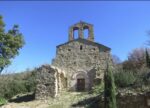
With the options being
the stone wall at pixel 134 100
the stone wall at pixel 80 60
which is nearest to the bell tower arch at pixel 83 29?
the stone wall at pixel 80 60

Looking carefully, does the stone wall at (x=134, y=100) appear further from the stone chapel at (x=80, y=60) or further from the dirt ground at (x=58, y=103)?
the stone chapel at (x=80, y=60)

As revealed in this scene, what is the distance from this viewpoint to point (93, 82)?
24.2 meters

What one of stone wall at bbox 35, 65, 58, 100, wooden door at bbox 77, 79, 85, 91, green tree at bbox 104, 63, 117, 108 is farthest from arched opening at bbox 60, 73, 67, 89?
green tree at bbox 104, 63, 117, 108

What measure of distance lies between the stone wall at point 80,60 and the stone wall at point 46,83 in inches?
151

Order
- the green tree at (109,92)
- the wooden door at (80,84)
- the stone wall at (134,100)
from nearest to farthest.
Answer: the green tree at (109,92), the stone wall at (134,100), the wooden door at (80,84)

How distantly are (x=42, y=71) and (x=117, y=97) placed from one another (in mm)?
8282

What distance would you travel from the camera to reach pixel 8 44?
2180 centimetres

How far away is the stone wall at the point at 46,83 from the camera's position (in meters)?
21.2

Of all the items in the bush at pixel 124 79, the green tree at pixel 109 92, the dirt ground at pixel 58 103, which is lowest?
the dirt ground at pixel 58 103

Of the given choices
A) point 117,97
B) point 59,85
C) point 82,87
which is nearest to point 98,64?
point 82,87

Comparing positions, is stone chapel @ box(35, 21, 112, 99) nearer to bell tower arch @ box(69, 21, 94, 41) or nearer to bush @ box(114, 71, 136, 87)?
bell tower arch @ box(69, 21, 94, 41)

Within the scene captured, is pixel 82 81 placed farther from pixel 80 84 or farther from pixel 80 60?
pixel 80 60

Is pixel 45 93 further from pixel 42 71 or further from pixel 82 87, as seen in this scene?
pixel 82 87

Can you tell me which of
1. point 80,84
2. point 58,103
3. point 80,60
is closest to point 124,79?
point 58,103
